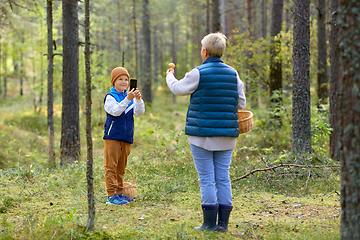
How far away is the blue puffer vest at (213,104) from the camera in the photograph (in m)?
3.46

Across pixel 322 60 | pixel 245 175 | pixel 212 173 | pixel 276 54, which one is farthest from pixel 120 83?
pixel 322 60

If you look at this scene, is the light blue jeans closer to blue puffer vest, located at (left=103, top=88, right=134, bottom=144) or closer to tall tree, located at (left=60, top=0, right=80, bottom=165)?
blue puffer vest, located at (left=103, top=88, right=134, bottom=144)

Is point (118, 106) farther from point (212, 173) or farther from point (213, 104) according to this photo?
point (212, 173)

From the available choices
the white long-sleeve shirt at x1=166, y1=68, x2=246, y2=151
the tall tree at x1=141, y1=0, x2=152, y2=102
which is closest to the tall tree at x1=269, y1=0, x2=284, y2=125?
the white long-sleeve shirt at x1=166, y1=68, x2=246, y2=151

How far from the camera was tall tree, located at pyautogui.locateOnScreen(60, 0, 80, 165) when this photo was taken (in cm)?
805

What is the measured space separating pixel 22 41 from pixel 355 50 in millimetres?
20746

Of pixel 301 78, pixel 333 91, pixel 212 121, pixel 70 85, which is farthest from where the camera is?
pixel 70 85

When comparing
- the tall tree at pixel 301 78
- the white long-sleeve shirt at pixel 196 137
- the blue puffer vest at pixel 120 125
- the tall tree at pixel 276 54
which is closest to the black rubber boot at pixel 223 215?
the white long-sleeve shirt at pixel 196 137

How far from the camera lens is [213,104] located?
3.48 m

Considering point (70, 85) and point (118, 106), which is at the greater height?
point (70, 85)

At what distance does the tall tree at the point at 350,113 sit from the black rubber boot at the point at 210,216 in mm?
1436

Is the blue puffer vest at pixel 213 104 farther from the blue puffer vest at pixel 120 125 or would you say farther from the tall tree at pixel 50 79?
the tall tree at pixel 50 79

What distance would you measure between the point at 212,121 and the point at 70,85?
582 centimetres

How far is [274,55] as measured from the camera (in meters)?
11.3
